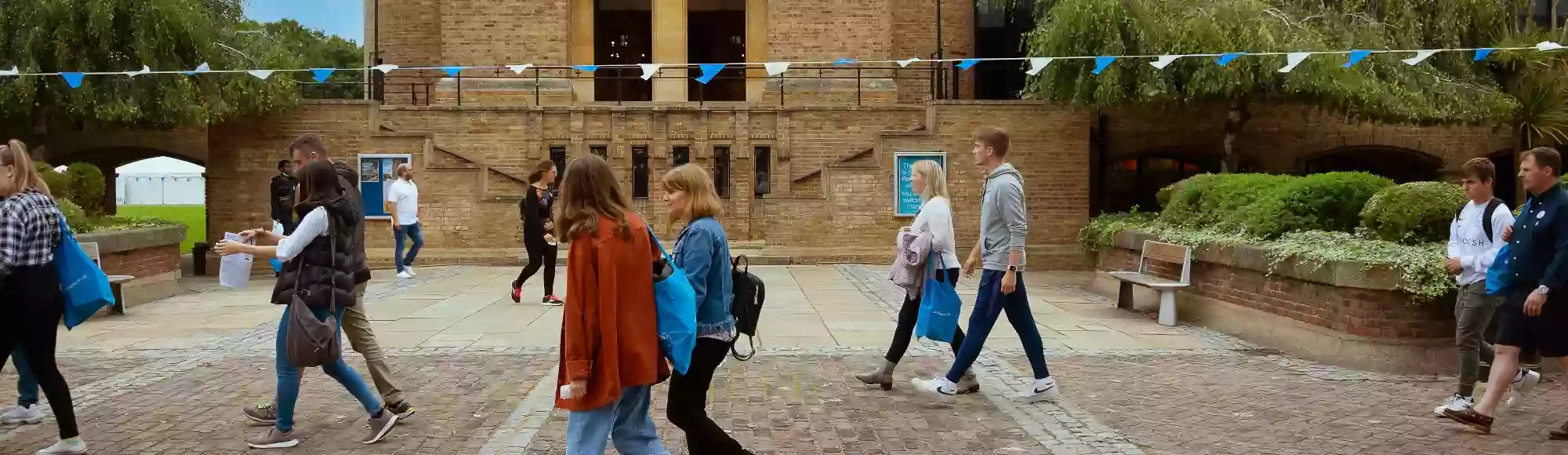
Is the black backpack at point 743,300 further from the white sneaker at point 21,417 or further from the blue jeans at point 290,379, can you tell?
the white sneaker at point 21,417

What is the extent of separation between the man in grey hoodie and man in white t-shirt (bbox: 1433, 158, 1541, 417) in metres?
2.44

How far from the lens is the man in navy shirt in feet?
18.5

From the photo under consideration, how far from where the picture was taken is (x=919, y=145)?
17.9 m

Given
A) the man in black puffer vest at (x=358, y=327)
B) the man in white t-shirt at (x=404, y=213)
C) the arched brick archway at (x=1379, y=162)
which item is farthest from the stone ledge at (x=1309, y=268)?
the arched brick archway at (x=1379, y=162)

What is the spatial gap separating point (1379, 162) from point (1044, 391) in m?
19.1

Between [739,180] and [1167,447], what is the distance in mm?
13869

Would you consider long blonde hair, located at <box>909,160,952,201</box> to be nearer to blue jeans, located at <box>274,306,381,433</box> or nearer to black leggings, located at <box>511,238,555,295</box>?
blue jeans, located at <box>274,306,381,433</box>

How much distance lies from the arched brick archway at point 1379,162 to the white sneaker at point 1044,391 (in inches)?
640

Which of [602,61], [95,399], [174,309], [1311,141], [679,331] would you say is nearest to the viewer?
[679,331]

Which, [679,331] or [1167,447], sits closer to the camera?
[679,331]

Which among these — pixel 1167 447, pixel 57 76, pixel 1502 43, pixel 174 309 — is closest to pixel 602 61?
pixel 57 76

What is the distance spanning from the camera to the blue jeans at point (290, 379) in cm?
546

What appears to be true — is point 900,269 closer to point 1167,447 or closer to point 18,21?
point 1167,447

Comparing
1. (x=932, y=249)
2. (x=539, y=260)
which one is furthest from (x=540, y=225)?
(x=932, y=249)
